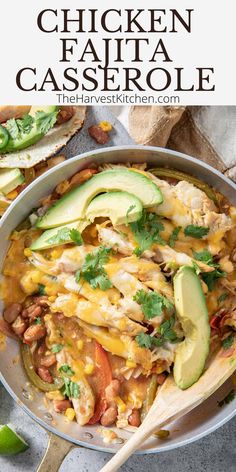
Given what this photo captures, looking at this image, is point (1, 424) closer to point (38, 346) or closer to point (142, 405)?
point (38, 346)

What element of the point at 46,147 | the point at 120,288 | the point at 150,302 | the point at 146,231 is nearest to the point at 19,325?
the point at 120,288

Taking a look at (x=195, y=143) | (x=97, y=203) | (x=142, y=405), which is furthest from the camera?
(x=195, y=143)

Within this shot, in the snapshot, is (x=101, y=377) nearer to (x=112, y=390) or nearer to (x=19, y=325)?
(x=112, y=390)

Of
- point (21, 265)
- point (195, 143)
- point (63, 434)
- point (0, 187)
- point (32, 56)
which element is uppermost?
point (32, 56)

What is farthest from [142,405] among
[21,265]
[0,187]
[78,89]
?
[78,89]

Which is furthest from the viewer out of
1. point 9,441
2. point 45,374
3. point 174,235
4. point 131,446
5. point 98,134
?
point 98,134

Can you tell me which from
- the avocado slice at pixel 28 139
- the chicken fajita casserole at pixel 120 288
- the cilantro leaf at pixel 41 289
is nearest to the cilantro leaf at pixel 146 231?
the chicken fajita casserole at pixel 120 288

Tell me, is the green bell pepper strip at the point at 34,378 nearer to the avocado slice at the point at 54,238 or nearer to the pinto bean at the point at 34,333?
the pinto bean at the point at 34,333
